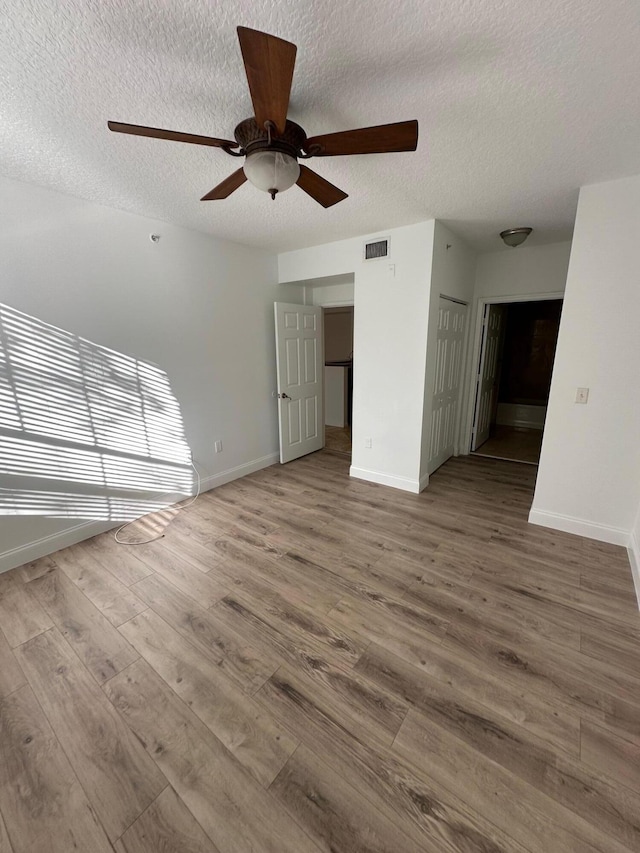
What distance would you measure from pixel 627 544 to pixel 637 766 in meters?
1.74

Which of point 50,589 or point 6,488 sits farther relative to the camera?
point 6,488

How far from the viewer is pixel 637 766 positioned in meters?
1.23

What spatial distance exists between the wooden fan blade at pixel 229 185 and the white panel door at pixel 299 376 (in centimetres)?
200

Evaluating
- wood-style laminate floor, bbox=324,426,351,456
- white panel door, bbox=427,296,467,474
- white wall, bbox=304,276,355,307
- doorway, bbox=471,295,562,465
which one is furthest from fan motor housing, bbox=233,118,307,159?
doorway, bbox=471,295,562,465

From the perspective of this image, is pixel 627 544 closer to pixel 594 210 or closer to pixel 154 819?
pixel 594 210

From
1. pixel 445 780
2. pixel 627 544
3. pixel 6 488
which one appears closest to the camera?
pixel 445 780

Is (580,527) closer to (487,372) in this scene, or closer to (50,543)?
(487,372)

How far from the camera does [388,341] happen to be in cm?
336

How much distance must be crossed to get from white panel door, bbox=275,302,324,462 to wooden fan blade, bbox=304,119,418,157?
2.50 metres

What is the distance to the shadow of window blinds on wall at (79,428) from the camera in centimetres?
229

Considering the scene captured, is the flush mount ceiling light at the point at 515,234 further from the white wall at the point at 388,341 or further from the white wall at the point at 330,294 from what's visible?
the white wall at the point at 330,294

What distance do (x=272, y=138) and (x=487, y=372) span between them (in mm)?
4019

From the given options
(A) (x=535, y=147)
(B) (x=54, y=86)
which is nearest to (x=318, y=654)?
(B) (x=54, y=86)

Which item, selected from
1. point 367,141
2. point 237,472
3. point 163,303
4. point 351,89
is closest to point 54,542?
point 237,472
